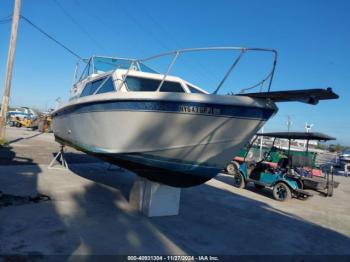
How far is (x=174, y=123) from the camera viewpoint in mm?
4859

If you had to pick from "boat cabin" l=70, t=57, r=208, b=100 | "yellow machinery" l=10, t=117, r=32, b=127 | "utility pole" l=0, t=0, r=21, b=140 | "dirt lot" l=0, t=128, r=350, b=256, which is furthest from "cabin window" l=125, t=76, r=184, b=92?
"yellow machinery" l=10, t=117, r=32, b=127

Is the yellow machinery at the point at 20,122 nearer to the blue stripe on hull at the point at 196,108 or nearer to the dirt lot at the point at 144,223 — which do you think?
the dirt lot at the point at 144,223

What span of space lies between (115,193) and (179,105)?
3372 millimetres

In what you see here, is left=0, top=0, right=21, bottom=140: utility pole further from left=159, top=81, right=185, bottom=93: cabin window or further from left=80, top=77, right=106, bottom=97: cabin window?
left=159, top=81, right=185, bottom=93: cabin window

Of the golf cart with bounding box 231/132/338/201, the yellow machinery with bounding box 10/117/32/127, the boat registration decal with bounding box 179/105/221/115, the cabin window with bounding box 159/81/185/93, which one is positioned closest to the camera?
the boat registration decal with bounding box 179/105/221/115

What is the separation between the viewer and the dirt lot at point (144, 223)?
4.30 m

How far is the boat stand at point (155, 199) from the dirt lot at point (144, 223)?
164mm

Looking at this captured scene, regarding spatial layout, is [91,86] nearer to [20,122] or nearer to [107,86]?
[107,86]

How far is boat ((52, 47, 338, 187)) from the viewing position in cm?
477

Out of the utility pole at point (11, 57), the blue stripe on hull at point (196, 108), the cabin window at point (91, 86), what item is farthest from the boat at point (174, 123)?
the utility pole at point (11, 57)

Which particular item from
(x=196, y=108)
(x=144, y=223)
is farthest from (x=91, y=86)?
(x=144, y=223)

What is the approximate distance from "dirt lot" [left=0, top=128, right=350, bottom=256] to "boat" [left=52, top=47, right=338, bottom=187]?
945mm

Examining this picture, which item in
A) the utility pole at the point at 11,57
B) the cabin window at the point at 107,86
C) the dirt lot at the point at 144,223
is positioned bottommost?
the dirt lot at the point at 144,223

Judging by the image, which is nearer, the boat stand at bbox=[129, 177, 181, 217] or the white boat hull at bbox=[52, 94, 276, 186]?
the white boat hull at bbox=[52, 94, 276, 186]
